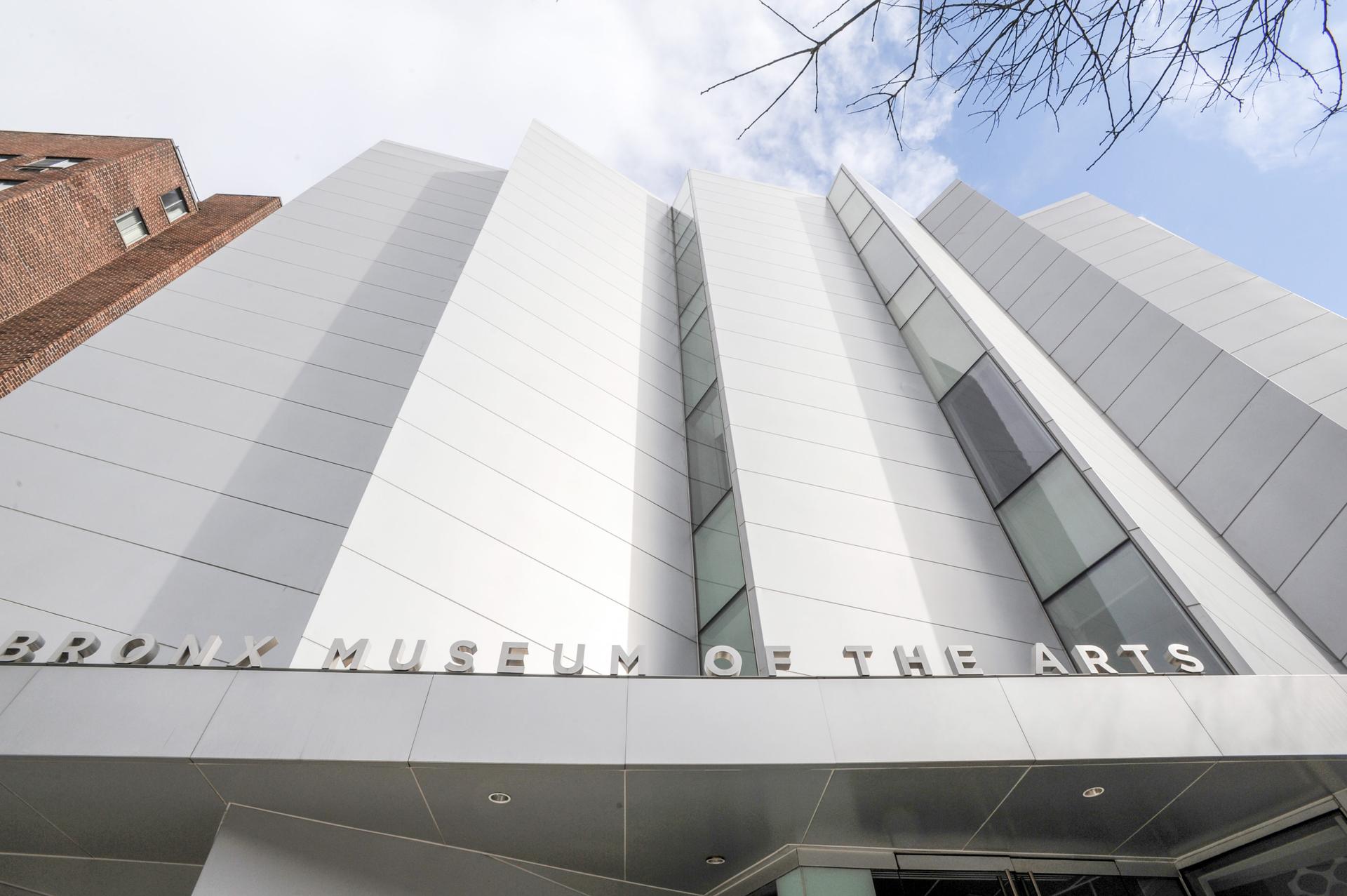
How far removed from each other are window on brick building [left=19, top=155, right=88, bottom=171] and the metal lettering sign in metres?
23.4

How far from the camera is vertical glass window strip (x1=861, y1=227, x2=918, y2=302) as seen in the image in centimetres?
1875

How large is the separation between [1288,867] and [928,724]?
401 cm

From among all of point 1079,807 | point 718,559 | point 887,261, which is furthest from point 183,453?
point 887,261

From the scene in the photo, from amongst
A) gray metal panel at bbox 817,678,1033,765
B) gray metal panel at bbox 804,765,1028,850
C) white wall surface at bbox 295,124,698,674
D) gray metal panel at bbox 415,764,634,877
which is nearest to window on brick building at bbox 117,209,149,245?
white wall surface at bbox 295,124,698,674

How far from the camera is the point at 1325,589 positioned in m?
9.59

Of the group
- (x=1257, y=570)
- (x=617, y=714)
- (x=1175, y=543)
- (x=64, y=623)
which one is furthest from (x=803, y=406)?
(x=64, y=623)

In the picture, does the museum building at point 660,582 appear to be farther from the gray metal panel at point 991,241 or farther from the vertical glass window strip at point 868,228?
the gray metal panel at point 991,241

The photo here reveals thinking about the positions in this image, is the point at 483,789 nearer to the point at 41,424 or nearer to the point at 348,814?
the point at 348,814

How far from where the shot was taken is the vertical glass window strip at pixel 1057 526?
32.5ft

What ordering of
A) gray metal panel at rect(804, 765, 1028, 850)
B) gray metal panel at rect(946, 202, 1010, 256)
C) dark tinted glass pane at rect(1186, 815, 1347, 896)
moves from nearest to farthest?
gray metal panel at rect(804, 765, 1028, 850), dark tinted glass pane at rect(1186, 815, 1347, 896), gray metal panel at rect(946, 202, 1010, 256)

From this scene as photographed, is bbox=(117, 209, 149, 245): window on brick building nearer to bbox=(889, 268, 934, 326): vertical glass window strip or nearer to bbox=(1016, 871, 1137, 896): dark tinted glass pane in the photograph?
bbox=(889, 268, 934, 326): vertical glass window strip

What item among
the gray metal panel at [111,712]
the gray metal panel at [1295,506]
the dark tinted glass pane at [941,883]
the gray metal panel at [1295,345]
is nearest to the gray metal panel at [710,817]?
the dark tinted glass pane at [941,883]

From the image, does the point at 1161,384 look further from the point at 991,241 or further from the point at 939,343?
the point at 991,241

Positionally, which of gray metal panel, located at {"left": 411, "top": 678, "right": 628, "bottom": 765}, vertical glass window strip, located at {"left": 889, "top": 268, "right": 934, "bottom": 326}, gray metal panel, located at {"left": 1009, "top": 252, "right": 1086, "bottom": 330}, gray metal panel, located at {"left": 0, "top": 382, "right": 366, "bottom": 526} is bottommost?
gray metal panel, located at {"left": 411, "top": 678, "right": 628, "bottom": 765}
